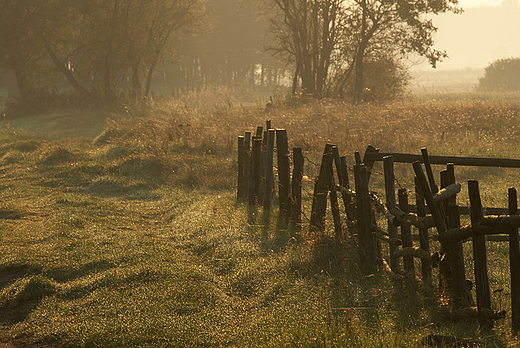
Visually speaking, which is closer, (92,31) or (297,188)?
(297,188)

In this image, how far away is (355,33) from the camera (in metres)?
27.3

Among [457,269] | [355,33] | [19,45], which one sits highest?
[19,45]

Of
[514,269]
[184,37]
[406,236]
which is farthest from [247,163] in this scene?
[184,37]

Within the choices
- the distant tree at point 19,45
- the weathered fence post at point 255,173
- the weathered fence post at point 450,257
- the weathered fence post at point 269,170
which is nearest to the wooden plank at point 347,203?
the weathered fence post at point 450,257

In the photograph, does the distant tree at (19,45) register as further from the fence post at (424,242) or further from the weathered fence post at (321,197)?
the fence post at (424,242)

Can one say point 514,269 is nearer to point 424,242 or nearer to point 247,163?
point 424,242

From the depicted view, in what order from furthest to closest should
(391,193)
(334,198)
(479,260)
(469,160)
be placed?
(334,198) < (469,160) < (391,193) < (479,260)

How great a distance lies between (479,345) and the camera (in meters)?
3.82

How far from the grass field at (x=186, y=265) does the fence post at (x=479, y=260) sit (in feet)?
0.68

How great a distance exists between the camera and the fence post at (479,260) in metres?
4.09

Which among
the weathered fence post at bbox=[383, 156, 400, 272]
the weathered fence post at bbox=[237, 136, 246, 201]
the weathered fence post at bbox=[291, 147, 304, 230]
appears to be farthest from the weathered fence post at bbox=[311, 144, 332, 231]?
the weathered fence post at bbox=[237, 136, 246, 201]

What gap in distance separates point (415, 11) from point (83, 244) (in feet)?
75.7

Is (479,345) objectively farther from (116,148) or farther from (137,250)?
(116,148)

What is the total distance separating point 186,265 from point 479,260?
13.4ft
